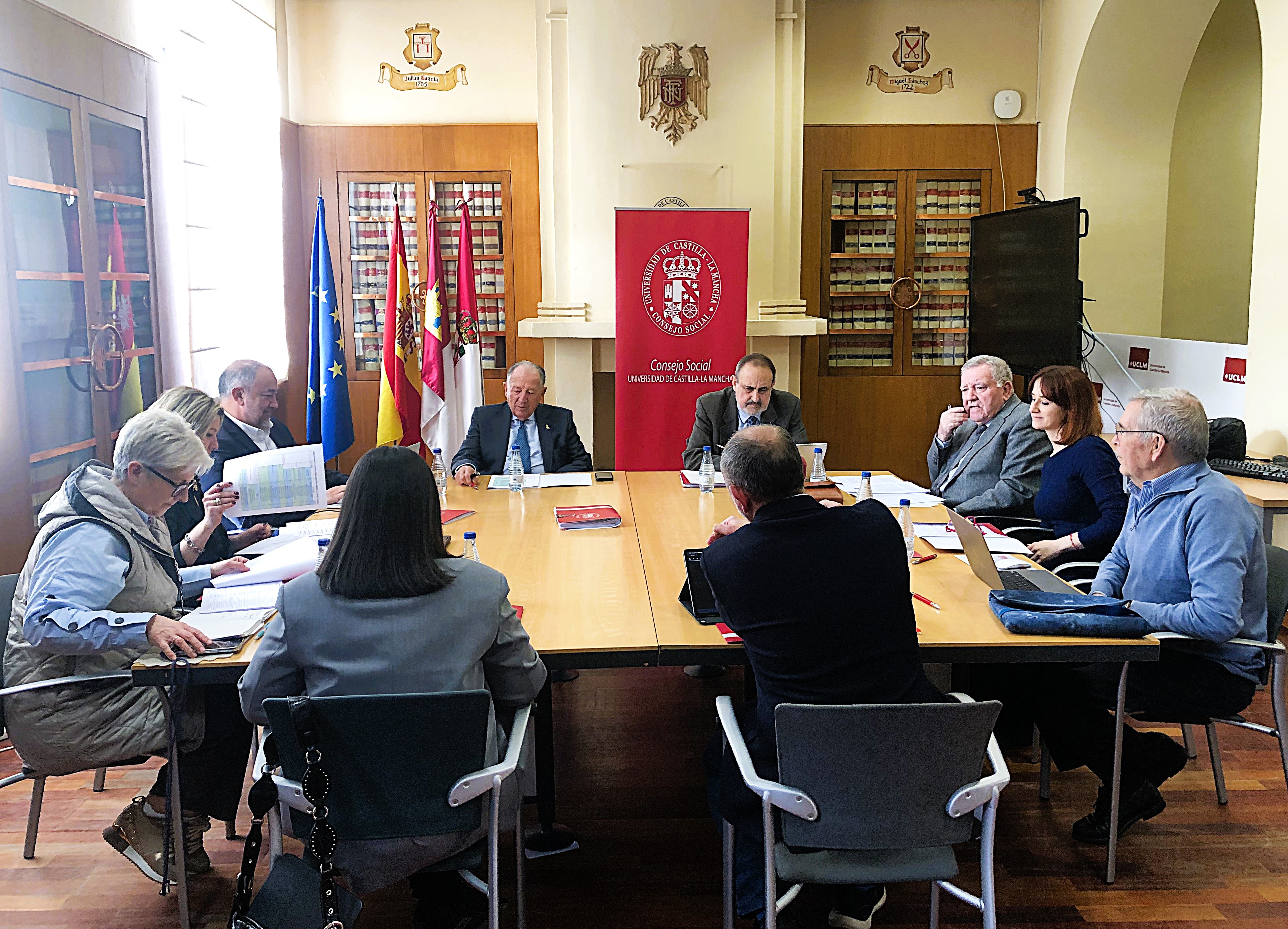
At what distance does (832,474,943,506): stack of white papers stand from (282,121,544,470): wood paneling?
3.67 meters

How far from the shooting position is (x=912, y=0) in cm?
739

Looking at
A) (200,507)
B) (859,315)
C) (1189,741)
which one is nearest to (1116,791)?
(1189,741)

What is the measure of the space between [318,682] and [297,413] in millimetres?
5788

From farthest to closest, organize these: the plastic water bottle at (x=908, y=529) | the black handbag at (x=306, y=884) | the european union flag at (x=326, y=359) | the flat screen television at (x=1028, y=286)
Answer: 1. the european union flag at (x=326, y=359)
2. the flat screen television at (x=1028, y=286)
3. the plastic water bottle at (x=908, y=529)
4. the black handbag at (x=306, y=884)

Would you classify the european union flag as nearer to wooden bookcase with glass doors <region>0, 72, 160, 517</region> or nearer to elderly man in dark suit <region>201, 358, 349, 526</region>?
wooden bookcase with glass doors <region>0, 72, 160, 517</region>

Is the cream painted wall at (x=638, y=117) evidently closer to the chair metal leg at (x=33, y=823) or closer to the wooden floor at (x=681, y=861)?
the wooden floor at (x=681, y=861)

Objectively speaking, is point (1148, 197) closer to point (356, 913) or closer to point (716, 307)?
point (716, 307)

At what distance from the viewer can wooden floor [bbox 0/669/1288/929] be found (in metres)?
2.79

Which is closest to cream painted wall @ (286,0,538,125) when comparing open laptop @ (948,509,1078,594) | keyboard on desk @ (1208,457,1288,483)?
keyboard on desk @ (1208,457,1288,483)

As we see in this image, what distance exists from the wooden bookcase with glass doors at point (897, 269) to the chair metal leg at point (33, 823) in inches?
233

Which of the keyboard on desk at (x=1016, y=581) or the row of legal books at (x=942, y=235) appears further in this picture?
the row of legal books at (x=942, y=235)

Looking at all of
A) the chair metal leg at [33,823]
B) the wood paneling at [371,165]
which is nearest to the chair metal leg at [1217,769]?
the chair metal leg at [33,823]

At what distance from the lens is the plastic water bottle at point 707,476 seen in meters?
4.60

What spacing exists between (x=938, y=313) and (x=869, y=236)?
2.55ft
